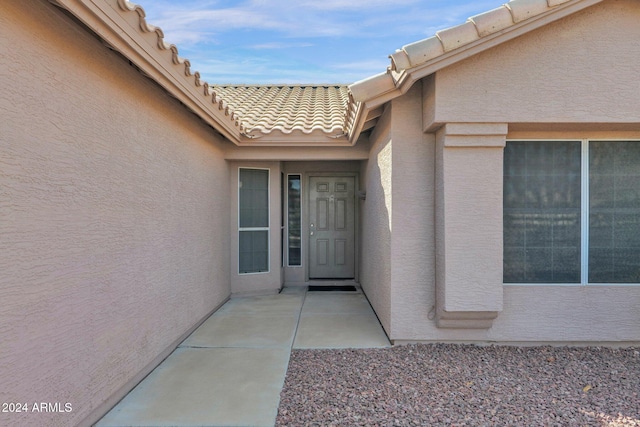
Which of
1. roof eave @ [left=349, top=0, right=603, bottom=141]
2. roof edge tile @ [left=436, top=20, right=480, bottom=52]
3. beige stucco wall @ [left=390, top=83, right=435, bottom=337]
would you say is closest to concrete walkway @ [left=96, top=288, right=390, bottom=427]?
beige stucco wall @ [left=390, top=83, right=435, bottom=337]

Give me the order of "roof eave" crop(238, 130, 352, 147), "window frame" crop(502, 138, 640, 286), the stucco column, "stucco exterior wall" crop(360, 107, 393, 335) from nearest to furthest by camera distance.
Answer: the stucco column → "window frame" crop(502, 138, 640, 286) → "stucco exterior wall" crop(360, 107, 393, 335) → "roof eave" crop(238, 130, 352, 147)

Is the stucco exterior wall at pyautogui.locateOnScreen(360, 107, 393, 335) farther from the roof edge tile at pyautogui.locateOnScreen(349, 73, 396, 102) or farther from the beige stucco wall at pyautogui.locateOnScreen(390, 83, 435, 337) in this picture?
the roof edge tile at pyautogui.locateOnScreen(349, 73, 396, 102)

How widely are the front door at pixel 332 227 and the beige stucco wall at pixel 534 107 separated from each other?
500 cm

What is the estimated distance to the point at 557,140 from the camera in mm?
5387

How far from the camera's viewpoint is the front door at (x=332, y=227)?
10.1 meters

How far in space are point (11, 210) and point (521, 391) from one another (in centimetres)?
485

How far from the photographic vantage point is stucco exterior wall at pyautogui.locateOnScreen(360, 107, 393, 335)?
5742 millimetres

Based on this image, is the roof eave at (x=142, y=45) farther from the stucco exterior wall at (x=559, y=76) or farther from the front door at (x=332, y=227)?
the front door at (x=332, y=227)

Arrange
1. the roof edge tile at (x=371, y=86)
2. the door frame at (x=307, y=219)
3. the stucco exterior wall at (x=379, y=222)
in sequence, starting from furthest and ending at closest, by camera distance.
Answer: the door frame at (x=307, y=219) < the stucco exterior wall at (x=379, y=222) < the roof edge tile at (x=371, y=86)

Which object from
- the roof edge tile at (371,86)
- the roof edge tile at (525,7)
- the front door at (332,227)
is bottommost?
the front door at (332,227)

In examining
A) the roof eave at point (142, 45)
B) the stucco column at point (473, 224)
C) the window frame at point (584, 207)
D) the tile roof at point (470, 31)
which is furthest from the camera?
the window frame at point (584, 207)

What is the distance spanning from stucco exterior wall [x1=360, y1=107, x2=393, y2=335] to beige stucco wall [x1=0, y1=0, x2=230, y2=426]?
9.95 ft

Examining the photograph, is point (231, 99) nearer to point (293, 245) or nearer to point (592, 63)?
point (293, 245)

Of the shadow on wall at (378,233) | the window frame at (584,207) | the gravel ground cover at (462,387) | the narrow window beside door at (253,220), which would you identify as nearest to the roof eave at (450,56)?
the shadow on wall at (378,233)
